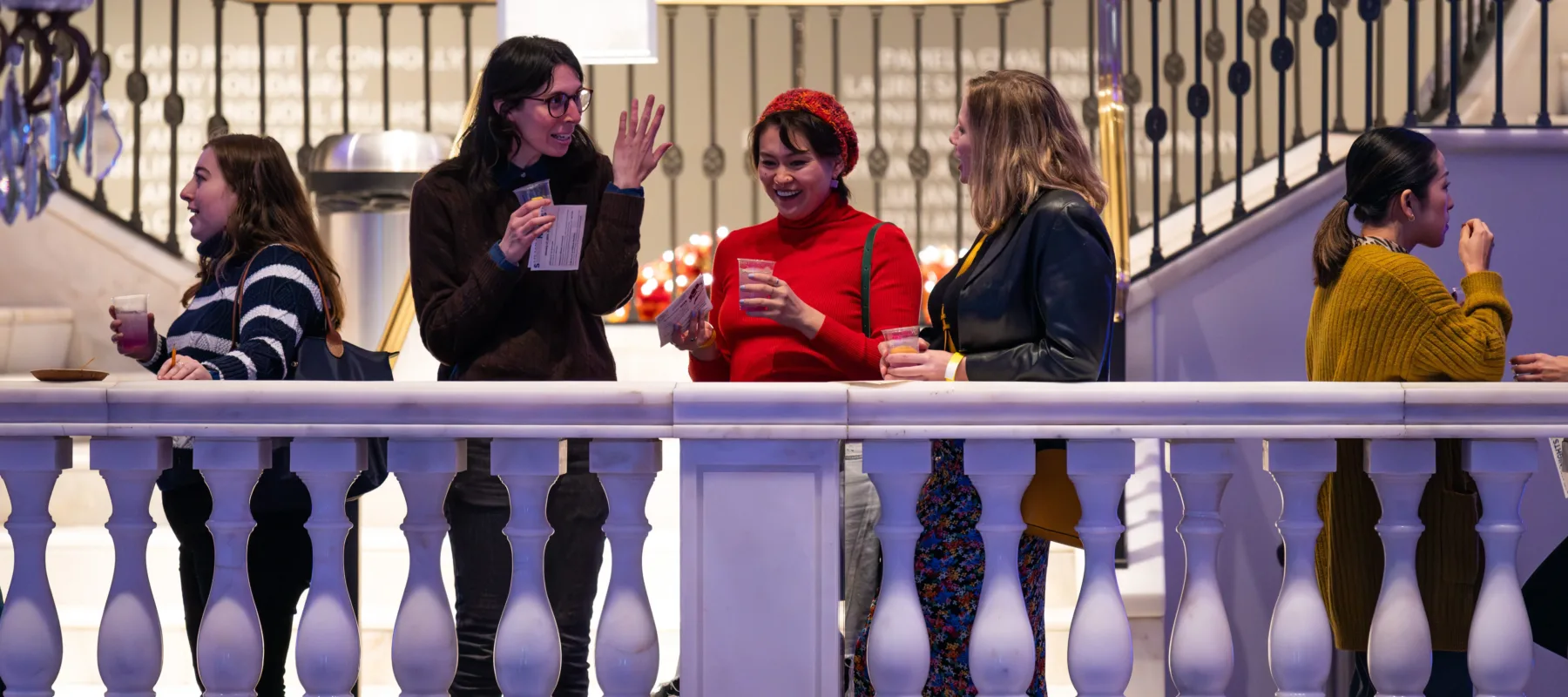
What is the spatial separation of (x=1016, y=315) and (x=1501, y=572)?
2.29 feet

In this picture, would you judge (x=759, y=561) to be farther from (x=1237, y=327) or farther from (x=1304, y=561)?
(x=1237, y=327)

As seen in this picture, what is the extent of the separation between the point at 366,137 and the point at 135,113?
90.8 inches

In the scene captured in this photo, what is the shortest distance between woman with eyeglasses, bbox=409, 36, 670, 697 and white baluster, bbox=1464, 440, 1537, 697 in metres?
1.21

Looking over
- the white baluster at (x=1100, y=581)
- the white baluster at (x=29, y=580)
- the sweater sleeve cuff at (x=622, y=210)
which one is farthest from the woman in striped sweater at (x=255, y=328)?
the white baluster at (x=1100, y=581)

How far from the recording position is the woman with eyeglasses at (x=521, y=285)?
6.78 ft

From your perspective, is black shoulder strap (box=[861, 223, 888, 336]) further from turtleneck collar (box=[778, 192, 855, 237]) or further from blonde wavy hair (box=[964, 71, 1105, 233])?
blonde wavy hair (box=[964, 71, 1105, 233])

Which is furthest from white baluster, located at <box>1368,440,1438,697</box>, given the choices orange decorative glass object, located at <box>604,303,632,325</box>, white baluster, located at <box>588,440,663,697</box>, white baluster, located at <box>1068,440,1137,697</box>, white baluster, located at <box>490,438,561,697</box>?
orange decorative glass object, located at <box>604,303,632,325</box>

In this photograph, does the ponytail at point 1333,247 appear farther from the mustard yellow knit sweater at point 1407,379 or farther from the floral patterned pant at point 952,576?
the floral patterned pant at point 952,576

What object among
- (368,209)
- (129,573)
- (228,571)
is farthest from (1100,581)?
(368,209)

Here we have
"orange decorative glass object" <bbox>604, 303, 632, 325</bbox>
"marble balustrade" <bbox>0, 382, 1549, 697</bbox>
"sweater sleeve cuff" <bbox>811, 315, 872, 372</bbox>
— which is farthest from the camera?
"orange decorative glass object" <bbox>604, 303, 632, 325</bbox>

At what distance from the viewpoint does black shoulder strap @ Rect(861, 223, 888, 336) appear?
7.48ft

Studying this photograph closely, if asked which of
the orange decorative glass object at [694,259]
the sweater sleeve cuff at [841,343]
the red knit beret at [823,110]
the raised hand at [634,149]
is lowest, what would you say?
the sweater sleeve cuff at [841,343]

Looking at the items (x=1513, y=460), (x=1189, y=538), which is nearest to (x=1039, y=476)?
(x=1189, y=538)

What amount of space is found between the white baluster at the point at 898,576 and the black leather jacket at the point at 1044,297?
21 centimetres
